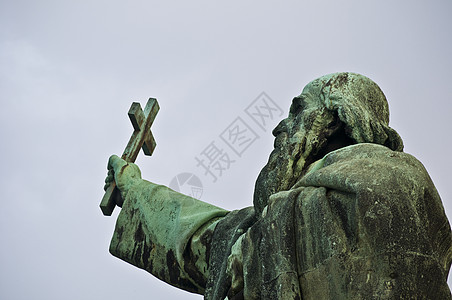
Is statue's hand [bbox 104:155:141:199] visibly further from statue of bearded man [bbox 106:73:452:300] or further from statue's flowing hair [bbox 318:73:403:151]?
statue's flowing hair [bbox 318:73:403:151]

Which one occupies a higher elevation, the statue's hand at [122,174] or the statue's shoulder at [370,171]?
the statue's hand at [122,174]

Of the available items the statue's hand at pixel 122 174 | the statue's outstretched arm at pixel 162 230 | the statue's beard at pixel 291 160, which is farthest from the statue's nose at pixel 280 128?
the statue's hand at pixel 122 174

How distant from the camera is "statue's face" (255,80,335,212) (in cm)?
548

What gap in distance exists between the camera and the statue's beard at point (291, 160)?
17.9ft

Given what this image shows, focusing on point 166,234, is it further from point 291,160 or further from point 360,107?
point 360,107

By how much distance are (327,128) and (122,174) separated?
79.5 inches

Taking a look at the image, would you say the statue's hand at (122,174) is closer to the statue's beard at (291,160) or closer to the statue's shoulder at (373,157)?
the statue's beard at (291,160)

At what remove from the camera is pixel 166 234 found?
6.38 meters

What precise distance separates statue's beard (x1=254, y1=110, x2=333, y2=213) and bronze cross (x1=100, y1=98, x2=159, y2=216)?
1.77 metres

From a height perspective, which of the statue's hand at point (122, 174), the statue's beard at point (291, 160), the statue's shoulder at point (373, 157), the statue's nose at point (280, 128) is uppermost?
the statue's hand at point (122, 174)

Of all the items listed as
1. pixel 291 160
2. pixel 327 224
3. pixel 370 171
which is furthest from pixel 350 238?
pixel 291 160

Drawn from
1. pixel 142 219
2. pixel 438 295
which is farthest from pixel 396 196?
pixel 142 219

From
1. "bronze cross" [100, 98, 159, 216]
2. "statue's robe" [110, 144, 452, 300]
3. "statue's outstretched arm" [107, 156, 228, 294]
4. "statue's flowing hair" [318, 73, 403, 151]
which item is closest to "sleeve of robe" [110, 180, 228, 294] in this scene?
"statue's outstretched arm" [107, 156, 228, 294]

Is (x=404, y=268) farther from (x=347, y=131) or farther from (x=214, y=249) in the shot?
(x=214, y=249)
